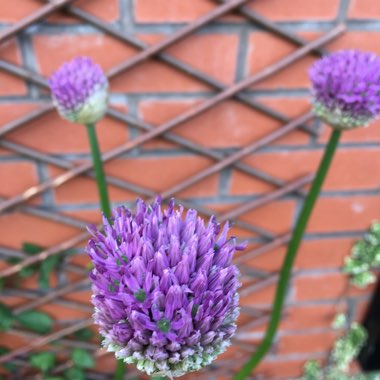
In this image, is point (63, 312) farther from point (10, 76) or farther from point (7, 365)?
point (10, 76)

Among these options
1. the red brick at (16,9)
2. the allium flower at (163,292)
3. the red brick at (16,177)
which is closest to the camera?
the allium flower at (163,292)

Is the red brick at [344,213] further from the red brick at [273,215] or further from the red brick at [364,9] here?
the red brick at [364,9]

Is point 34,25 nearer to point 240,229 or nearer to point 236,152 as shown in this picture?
point 236,152

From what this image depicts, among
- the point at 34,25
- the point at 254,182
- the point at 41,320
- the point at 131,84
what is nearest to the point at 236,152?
the point at 254,182

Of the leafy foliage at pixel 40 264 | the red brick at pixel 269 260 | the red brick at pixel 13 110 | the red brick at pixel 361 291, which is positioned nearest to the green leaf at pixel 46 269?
the leafy foliage at pixel 40 264

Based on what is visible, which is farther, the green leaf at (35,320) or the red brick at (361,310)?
the red brick at (361,310)

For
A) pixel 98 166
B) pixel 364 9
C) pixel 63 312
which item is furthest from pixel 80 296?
pixel 364 9
